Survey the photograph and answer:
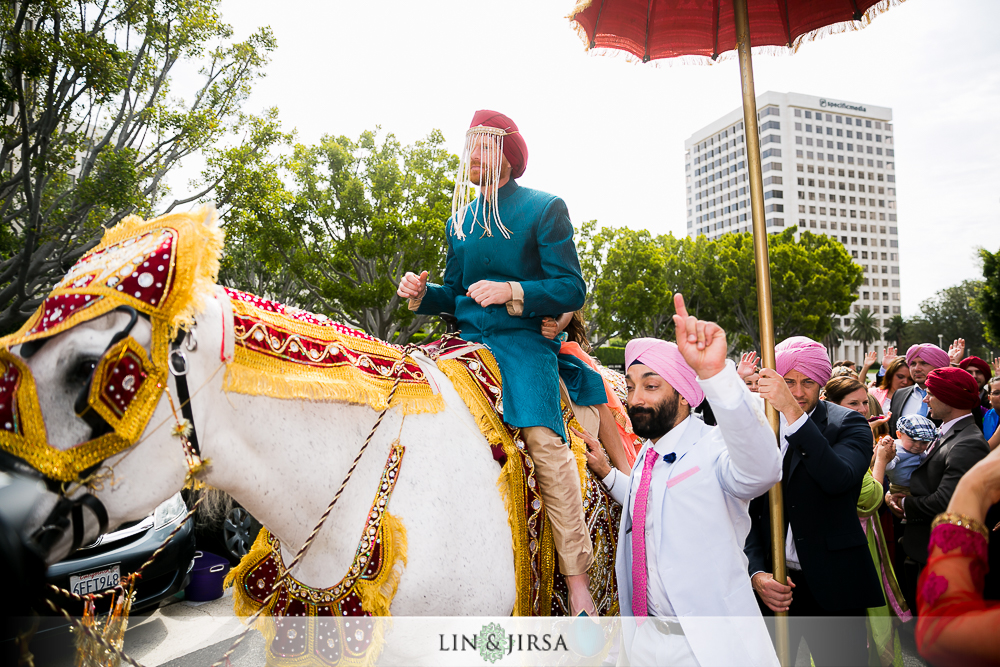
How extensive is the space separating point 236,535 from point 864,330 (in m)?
108

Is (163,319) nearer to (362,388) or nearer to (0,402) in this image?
(0,402)

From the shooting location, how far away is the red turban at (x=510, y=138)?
2600 millimetres

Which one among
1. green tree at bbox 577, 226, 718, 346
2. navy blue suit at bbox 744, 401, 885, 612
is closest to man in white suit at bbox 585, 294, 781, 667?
navy blue suit at bbox 744, 401, 885, 612

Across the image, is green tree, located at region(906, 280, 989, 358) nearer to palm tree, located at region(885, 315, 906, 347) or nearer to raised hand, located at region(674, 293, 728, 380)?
palm tree, located at region(885, 315, 906, 347)

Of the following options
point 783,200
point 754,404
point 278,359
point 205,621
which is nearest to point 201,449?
point 278,359

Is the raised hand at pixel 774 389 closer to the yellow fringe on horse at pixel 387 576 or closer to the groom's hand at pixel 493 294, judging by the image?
the groom's hand at pixel 493 294

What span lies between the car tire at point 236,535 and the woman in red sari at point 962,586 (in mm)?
6717

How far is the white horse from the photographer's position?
1.49 m

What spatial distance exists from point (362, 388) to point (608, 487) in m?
1.50

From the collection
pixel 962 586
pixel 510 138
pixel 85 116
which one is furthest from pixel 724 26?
pixel 85 116

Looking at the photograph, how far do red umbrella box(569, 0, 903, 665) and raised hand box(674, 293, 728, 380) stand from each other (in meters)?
0.79

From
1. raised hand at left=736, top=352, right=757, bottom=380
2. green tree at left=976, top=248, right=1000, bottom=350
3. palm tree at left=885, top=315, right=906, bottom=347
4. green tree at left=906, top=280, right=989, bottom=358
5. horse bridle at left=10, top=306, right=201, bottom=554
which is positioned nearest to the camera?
horse bridle at left=10, top=306, right=201, bottom=554

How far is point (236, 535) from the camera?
6383 millimetres

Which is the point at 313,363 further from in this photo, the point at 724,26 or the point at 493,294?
the point at 724,26
